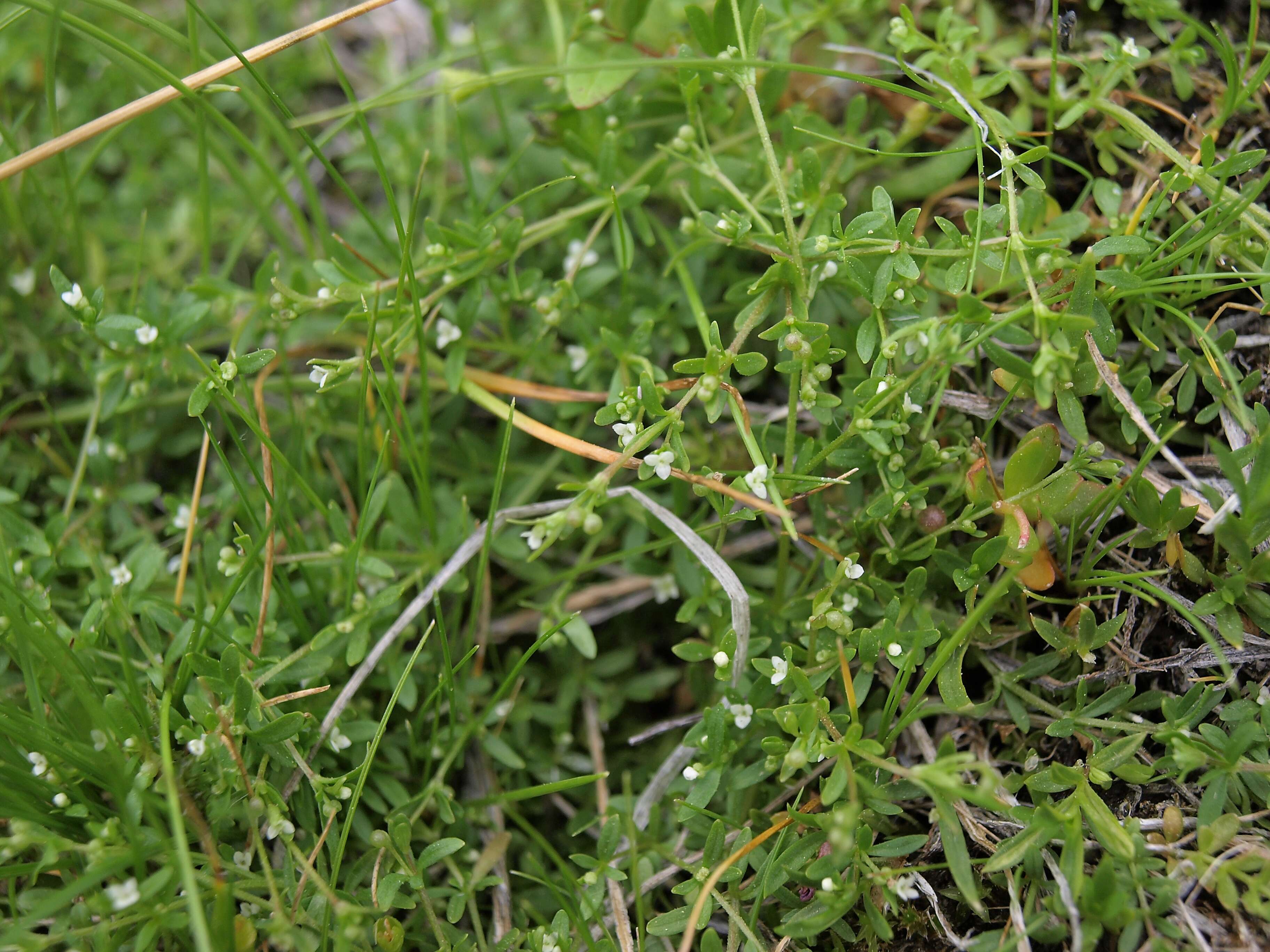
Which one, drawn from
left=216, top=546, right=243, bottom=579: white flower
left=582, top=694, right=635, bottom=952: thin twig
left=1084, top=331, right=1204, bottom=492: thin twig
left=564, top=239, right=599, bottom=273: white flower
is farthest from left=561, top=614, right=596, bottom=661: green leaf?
left=1084, top=331, right=1204, bottom=492: thin twig

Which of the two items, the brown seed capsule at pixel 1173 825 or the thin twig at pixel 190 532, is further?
the thin twig at pixel 190 532

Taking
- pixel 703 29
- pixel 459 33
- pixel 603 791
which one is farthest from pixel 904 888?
pixel 459 33

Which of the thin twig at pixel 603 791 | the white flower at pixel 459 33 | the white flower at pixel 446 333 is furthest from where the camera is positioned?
the white flower at pixel 459 33

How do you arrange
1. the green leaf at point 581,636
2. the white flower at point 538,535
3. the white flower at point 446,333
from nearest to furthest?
1. the white flower at point 538,535
2. the green leaf at point 581,636
3. the white flower at point 446,333

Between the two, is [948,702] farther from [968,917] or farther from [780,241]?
[780,241]

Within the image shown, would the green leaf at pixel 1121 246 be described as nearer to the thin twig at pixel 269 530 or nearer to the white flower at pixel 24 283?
the thin twig at pixel 269 530

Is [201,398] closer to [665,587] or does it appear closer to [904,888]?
[665,587]

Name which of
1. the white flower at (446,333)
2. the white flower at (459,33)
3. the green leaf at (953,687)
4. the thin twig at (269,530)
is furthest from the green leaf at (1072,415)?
the white flower at (459,33)
